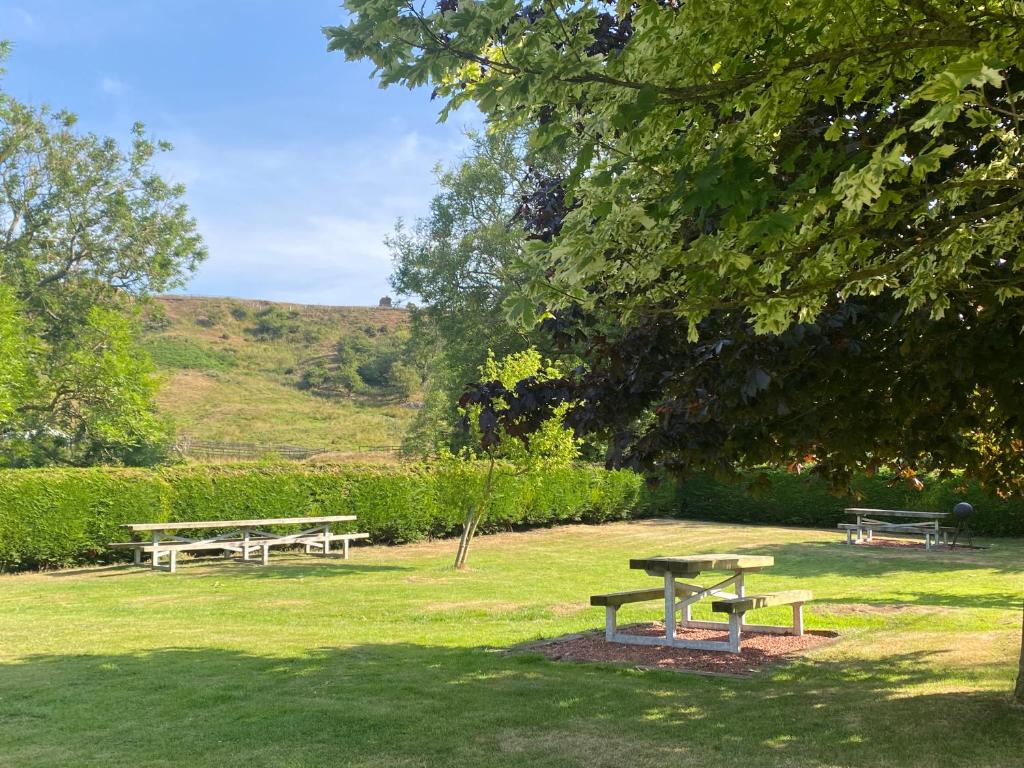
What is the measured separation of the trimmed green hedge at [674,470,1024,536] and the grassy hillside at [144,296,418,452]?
30463 mm

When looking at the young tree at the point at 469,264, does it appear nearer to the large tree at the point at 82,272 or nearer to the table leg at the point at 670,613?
the large tree at the point at 82,272

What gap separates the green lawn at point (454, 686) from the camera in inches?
210

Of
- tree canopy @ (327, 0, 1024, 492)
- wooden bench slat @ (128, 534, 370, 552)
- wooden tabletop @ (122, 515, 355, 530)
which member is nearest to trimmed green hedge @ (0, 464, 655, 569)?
wooden tabletop @ (122, 515, 355, 530)

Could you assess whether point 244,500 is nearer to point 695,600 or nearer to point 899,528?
point 695,600

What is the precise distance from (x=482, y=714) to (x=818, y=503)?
76.2ft

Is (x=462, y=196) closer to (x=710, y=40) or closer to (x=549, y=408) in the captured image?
(x=549, y=408)

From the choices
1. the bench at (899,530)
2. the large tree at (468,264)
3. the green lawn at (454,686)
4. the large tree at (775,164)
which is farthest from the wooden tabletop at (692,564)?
the large tree at (468,264)

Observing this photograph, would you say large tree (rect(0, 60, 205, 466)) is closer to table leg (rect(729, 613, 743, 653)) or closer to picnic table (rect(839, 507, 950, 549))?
picnic table (rect(839, 507, 950, 549))

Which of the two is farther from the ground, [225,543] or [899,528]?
[899,528]

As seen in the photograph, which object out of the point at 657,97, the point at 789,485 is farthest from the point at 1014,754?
the point at 789,485

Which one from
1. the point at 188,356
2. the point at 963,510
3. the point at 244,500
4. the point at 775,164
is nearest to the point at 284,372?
the point at 188,356

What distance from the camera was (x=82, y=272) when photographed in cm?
3303

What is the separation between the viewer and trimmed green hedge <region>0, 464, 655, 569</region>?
1725cm

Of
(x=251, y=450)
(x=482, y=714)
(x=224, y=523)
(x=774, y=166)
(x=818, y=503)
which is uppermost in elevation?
(x=774, y=166)
